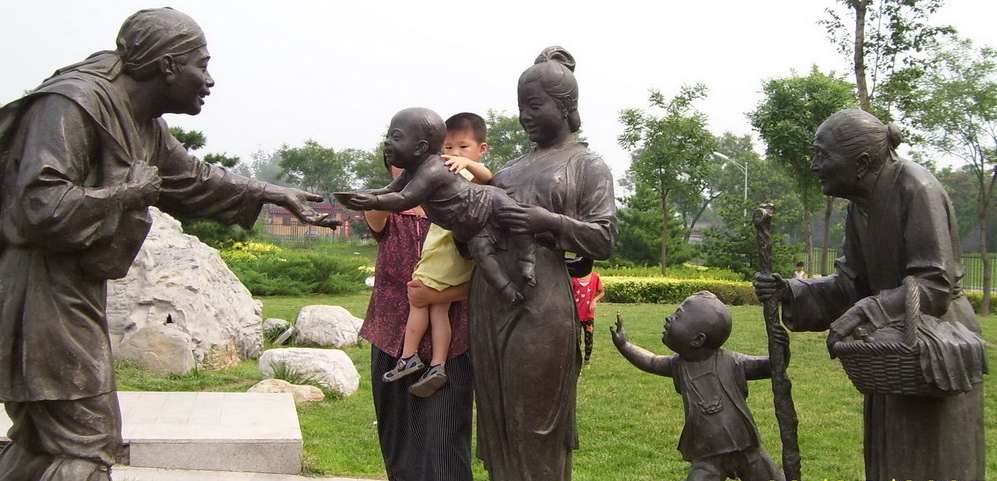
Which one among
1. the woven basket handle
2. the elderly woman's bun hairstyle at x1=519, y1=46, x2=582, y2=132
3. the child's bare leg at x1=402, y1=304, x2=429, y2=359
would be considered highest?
the elderly woman's bun hairstyle at x1=519, y1=46, x2=582, y2=132

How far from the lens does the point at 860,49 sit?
45.8 ft

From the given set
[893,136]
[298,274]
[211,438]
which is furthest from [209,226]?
[893,136]

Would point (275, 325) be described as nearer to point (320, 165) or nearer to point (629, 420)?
point (629, 420)

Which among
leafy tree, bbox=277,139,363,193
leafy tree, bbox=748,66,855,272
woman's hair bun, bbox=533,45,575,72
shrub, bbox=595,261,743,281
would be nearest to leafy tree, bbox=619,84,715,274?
shrub, bbox=595,261,743,281

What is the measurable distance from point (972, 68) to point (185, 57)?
20919 mm

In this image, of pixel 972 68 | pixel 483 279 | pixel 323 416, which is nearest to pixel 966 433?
pixel 483 279

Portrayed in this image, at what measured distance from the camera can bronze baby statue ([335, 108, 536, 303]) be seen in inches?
146

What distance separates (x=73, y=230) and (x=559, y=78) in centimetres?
186

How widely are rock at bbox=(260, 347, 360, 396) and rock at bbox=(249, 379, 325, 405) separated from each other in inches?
9.4

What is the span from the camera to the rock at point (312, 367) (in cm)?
983

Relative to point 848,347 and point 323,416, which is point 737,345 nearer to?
point 323,416

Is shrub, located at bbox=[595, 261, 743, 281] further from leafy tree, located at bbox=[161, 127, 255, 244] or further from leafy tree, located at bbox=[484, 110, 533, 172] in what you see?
leafy tree, located at bbox=[484, 110, 533, 172]

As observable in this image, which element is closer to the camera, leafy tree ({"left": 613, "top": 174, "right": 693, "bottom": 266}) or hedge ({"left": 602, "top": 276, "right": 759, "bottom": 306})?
Answer: hedge ({"left": 602, "top": 276, "right": 759, "bottom": 306})

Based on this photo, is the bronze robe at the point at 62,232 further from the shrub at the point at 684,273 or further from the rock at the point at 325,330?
the shrub at the point at 684,273
